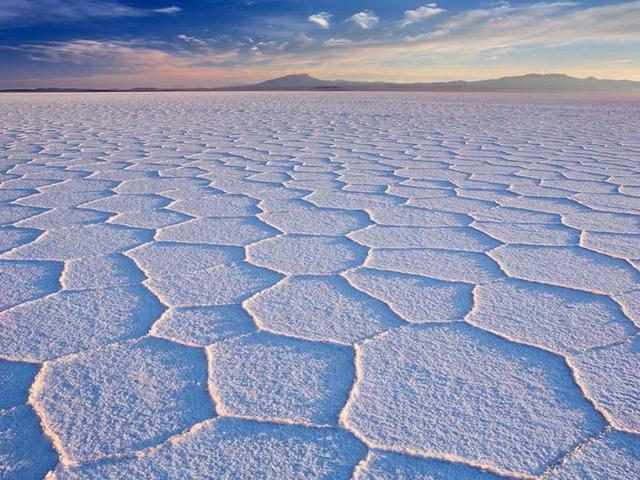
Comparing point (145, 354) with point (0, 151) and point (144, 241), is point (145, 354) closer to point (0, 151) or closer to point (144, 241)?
point (144, 241)

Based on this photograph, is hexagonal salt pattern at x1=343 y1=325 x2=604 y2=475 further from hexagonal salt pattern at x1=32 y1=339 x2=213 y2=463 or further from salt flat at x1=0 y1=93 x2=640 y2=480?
hexagonal salt pattern at x1=32 y1=339 x2=213 y2=463

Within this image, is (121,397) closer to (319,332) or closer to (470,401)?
(319,332)

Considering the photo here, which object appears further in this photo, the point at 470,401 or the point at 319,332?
the point at 319,332

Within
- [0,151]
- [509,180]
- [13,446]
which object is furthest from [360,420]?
[0,151]

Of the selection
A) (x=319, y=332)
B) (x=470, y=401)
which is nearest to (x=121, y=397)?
(x=319, y=332)

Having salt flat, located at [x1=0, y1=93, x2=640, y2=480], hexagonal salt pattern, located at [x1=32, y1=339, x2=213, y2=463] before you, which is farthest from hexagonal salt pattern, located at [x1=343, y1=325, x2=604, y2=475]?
hexagonal salt pattern, located at [x1=32, y1=339, x2=213, y2=463]

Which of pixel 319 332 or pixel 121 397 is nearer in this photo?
pixel 121 397

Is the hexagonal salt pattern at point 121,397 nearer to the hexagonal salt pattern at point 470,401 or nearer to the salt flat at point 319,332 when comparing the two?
the salt flat at point 319,332

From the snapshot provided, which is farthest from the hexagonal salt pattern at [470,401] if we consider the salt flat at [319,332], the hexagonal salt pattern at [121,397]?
the hexagonal salt pattern at [121,397]
